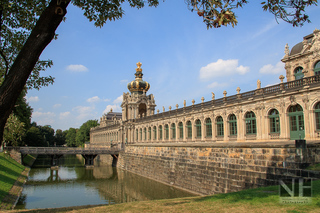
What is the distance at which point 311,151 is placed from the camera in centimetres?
1440

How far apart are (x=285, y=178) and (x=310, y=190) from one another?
226 inches

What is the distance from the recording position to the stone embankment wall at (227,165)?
15234 millimetres

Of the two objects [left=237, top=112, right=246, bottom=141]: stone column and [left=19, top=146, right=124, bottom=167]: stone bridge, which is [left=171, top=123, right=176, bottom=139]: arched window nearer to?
[left=237, top=112, right=246, bottom=141]: stone column

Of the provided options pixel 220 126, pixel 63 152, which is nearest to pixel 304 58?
pixel 220 126

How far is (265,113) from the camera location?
866 inches

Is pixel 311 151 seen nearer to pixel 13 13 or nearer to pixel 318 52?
pixel 318 52

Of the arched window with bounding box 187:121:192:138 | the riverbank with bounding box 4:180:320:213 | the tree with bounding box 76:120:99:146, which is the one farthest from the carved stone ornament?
the tree with bounding box 76:120:99:146

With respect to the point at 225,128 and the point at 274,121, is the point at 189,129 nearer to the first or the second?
the point at 225,128

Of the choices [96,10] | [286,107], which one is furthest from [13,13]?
[286,107]

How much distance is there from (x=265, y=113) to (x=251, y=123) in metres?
1.88

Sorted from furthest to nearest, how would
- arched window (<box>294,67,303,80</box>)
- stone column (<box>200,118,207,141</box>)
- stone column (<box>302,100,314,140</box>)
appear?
stone column (<box>200,118,207,141</box>) → arched window (<box>294,67,303,80</box>) → stone column (<box>302,100,314,140</box>)

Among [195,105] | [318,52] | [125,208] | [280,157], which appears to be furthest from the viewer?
[195,105]

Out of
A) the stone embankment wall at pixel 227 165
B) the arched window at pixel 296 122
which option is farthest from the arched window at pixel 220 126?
the arched window at pixel 296 122

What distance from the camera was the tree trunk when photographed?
6.47 m
